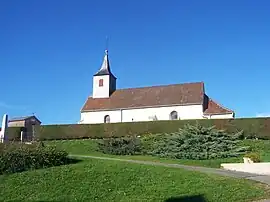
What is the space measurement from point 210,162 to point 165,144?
20.0 feet

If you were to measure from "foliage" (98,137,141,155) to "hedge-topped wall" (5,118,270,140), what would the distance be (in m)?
8.59

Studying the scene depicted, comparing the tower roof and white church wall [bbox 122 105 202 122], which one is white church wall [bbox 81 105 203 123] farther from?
the tower roof

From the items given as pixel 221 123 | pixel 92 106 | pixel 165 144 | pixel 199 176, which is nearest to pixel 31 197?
pixel 199 176

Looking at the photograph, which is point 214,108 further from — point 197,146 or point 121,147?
point 197,146

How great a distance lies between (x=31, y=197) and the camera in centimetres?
1146

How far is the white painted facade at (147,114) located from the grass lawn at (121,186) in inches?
1378

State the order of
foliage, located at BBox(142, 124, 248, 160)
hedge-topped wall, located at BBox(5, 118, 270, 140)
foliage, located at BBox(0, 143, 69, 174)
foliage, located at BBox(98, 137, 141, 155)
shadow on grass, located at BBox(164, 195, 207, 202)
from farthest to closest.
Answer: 1. hedge-topped wall, located at BBox(5, 118, 270, 140)
2. foliage, located at BBox(98, 137, 141, 155)
3. foliage, located at BBox(142, 124, 248, 160)
4. foliage, located at BBox(0, 143, 69, 174)
5. shadow on grass, located at BBox(164, 195, 207, 202)

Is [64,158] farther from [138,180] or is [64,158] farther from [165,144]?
[165,144]

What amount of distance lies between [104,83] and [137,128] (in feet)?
78.0

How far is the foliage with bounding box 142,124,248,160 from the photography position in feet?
79.9

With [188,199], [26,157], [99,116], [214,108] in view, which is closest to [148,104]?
[99,116]

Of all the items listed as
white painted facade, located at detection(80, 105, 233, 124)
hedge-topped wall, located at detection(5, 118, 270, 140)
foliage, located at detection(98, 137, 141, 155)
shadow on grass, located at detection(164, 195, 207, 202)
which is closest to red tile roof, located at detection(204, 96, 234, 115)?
white painted facade, located at detection(80, 105, 233, 124)

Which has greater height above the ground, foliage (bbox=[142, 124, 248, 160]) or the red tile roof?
the red tile roof

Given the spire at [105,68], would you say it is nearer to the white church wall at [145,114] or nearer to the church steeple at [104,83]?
the church steeple at [104,83]
